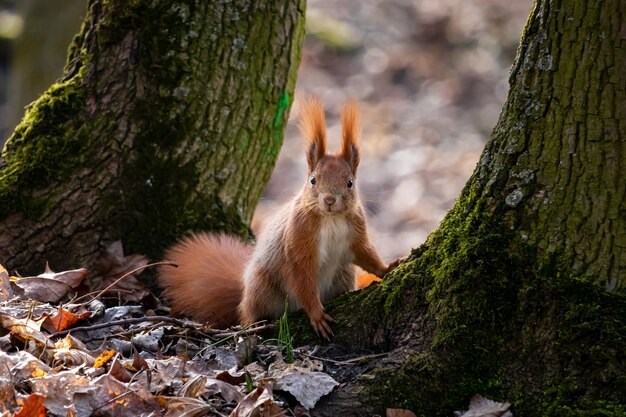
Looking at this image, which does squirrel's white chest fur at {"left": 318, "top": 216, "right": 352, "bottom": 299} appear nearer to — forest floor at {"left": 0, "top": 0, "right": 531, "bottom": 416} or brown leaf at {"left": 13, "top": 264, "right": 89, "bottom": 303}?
forest floor at {"left": 0, "top": 0, "right": 531, "bottom": 416}

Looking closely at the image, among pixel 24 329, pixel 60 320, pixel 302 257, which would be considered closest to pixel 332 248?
pixel 302 257

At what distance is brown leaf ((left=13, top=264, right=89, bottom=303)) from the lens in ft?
12.4

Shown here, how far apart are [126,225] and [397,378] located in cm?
195

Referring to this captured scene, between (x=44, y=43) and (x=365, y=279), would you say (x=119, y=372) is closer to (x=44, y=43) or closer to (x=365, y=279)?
(x=365, y=279)

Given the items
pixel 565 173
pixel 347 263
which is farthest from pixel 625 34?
pixel 347 263

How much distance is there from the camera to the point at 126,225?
450 centimetres

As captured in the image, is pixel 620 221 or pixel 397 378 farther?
pixel 397 378

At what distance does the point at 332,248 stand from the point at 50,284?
4.04 feet

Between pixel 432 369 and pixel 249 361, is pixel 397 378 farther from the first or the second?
pixel 249 361

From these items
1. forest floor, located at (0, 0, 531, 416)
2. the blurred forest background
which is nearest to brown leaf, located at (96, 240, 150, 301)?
forest floor, located at (0, 0, 531, 416)


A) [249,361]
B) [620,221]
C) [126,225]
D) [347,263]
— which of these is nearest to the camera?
[620,221]

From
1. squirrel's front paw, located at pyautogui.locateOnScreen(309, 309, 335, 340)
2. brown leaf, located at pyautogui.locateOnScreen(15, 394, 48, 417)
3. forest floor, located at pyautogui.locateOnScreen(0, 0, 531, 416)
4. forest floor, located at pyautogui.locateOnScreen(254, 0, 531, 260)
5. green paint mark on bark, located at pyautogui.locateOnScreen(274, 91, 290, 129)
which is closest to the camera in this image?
brown leaf, located at pyautogui.locateOnScreen(15, 394, 48, 417)

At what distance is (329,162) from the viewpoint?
396 cm

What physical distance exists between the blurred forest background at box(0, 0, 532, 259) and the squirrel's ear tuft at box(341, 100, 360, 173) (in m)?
2.88
